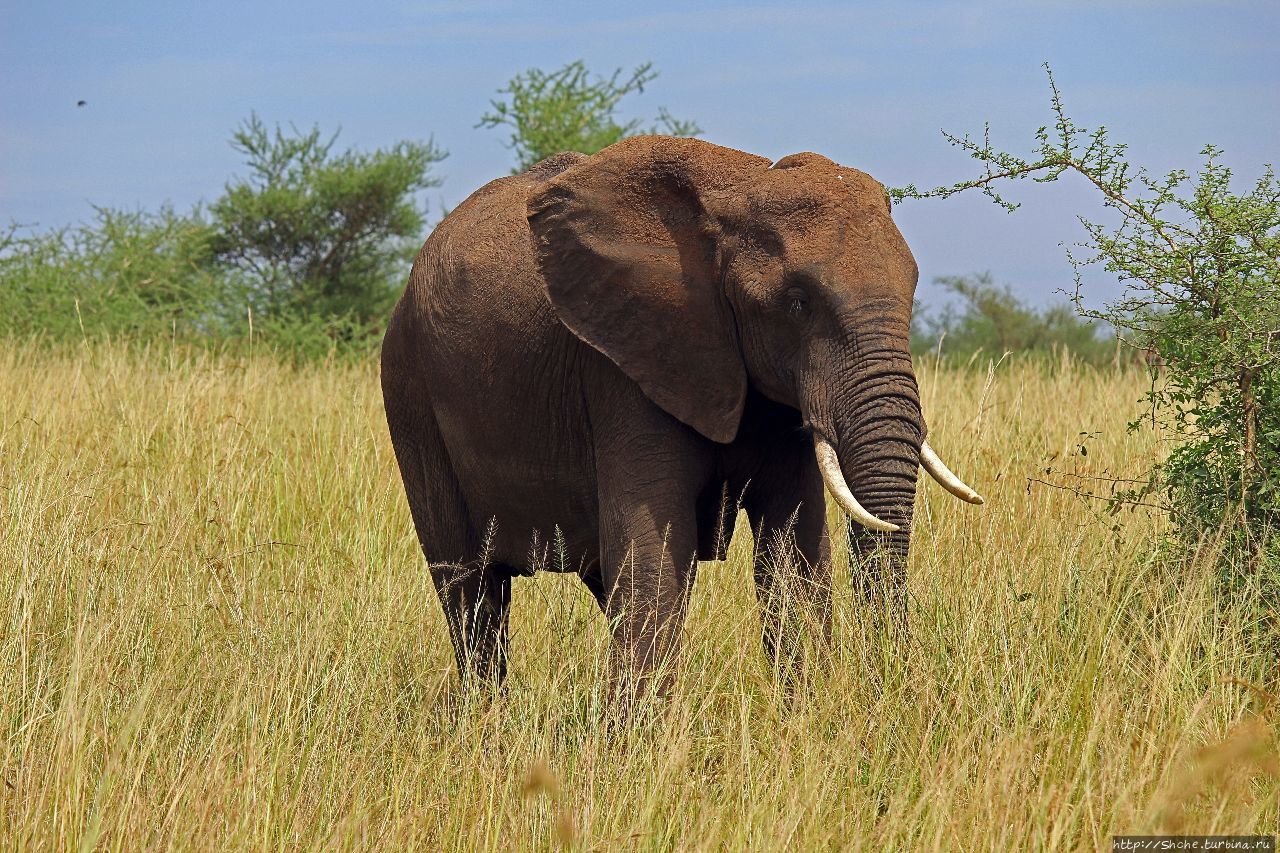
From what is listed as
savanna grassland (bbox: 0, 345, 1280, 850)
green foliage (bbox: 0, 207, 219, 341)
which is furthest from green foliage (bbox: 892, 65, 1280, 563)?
green foliage (bbox: 0, 207, 219, 341)

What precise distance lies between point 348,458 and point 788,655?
4285 millimetres

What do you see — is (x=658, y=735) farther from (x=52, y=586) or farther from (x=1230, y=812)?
(x=52, y=586)

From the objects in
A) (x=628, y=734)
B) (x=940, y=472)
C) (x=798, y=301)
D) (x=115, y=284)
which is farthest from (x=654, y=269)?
(x=115, y=284)

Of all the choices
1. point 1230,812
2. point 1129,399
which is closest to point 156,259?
point 1129,399

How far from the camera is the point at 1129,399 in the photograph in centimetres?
943

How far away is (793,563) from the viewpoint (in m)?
4.72

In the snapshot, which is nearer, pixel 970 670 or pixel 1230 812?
pixel 1230 812

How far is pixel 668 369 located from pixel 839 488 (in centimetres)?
70

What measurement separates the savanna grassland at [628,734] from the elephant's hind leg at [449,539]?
175 mm

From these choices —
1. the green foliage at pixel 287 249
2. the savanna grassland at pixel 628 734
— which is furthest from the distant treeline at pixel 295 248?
the savanna grassland at pixel 628 734

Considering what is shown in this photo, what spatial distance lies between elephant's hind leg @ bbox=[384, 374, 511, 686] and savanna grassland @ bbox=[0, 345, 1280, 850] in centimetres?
18

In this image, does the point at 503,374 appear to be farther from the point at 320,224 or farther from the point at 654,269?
the point at 320,224

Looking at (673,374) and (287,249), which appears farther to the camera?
(287,249)

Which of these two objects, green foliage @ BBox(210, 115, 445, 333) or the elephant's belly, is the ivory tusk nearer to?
the elephant's belly
